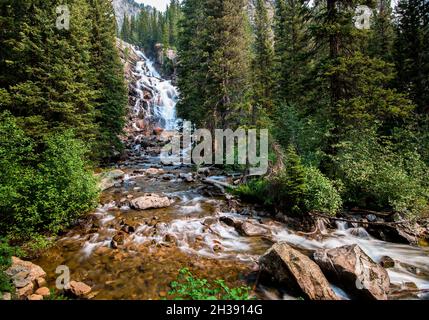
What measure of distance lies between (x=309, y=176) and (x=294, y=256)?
4.61m

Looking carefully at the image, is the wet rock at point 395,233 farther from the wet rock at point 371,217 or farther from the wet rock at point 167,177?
the wet rock at point 167,177

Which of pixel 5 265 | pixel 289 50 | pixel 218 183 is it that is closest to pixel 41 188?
pixel 5 265

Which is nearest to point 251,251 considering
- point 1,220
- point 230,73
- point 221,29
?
point 1,220

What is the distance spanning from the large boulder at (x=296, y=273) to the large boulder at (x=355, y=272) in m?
0.49

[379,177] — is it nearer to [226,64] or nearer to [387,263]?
[387,263]

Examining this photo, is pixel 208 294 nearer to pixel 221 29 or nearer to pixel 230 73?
pixel 230 73

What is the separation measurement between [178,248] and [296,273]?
4178 millimetres

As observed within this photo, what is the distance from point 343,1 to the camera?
37.2 ft

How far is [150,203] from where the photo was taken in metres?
12.3

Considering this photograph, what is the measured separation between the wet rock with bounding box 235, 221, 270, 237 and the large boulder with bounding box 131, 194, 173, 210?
13.9 feet

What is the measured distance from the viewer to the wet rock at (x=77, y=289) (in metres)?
5.90

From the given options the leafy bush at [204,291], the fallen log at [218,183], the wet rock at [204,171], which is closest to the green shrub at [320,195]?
the leafy bush at [204,291]

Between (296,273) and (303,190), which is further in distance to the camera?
(303,190)

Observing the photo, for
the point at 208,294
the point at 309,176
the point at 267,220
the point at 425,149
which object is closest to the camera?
the point at 208,294
